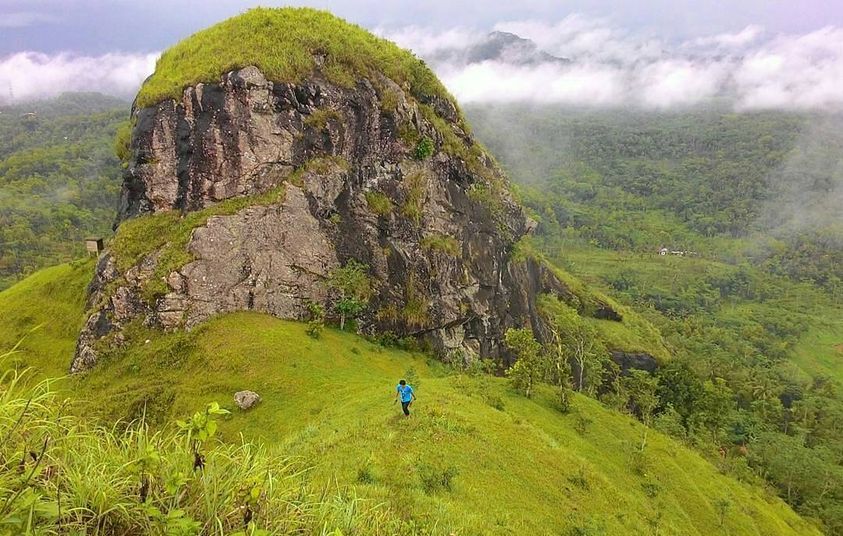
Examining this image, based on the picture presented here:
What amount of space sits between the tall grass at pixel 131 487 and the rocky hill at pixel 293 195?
2697 cm

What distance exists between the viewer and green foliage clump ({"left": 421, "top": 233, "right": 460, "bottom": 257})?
3922 cm

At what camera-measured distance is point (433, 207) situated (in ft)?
132

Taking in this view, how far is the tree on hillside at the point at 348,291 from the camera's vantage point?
33.9m

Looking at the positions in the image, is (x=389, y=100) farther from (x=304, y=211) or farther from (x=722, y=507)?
(x=722, y=507)

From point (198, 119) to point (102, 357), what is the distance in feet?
53.2

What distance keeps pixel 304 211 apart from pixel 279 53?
1192cm

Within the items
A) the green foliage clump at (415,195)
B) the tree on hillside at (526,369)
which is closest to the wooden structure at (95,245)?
the green foliage clump at (415,195)

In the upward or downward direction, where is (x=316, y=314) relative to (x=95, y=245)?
downward

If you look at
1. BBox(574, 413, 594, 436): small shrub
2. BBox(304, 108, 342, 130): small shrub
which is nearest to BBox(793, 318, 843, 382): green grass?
BBox(574, 413, 594, 436): small shrub

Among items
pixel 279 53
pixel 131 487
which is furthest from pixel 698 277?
pixel 131 487

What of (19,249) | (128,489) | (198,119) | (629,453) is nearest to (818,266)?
(629,453)

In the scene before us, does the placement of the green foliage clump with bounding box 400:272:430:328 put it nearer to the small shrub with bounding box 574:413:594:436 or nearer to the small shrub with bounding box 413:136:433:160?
the small shrub with bounding box 413:136:433:160

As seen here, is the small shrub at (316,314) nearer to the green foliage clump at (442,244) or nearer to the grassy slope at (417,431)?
the grassy slope at (417,431)

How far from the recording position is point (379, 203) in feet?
125
